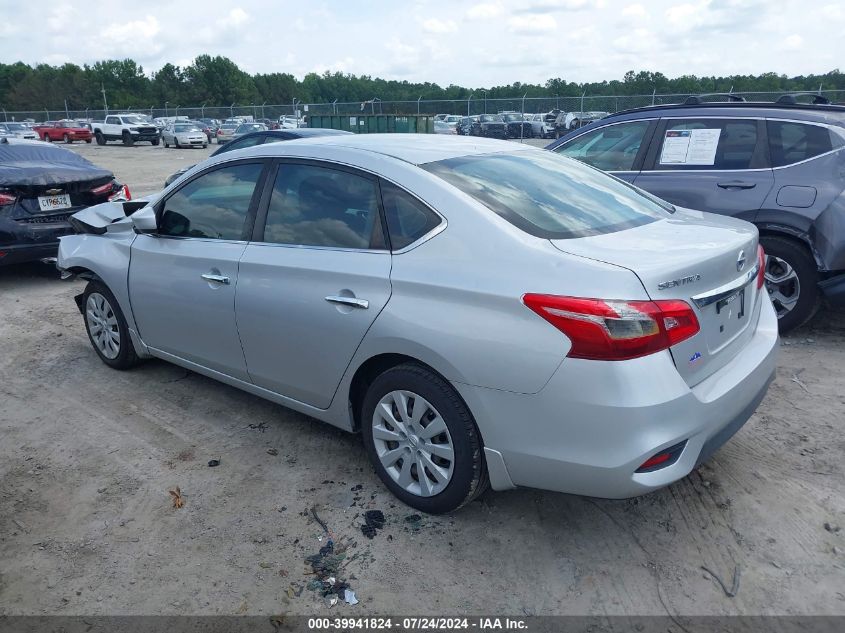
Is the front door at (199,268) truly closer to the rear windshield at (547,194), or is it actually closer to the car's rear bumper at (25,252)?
the rear windshield at (547,194)

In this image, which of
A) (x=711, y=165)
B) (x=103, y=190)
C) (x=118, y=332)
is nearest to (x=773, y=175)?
(x=711, y=165)

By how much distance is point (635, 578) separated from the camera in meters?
2.67

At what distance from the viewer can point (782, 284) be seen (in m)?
5.13

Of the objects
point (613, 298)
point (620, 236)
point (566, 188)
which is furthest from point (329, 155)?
point (613, 298)

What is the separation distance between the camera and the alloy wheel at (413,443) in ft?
9.46

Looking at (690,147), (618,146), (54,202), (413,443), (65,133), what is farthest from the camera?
(65,133)

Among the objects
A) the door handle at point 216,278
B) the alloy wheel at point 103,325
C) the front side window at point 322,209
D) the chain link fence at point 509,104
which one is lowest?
the alloy wheel at point 103,325

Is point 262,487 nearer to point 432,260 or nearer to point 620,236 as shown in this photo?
point 432,260

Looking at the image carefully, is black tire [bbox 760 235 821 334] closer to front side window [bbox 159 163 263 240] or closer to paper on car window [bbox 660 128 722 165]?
paper on car window [bbox 660 128 722 165]

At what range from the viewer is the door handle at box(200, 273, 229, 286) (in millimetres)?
3655

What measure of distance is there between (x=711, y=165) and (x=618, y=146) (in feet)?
A: 2.94

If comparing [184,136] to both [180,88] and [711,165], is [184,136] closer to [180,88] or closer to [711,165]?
[711,165]

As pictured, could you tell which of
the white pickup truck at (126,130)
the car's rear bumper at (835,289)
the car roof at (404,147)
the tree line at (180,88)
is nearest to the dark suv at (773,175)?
the car's rear bumper at (835,289)

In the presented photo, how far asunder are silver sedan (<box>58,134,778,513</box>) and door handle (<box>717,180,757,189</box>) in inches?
78.0
